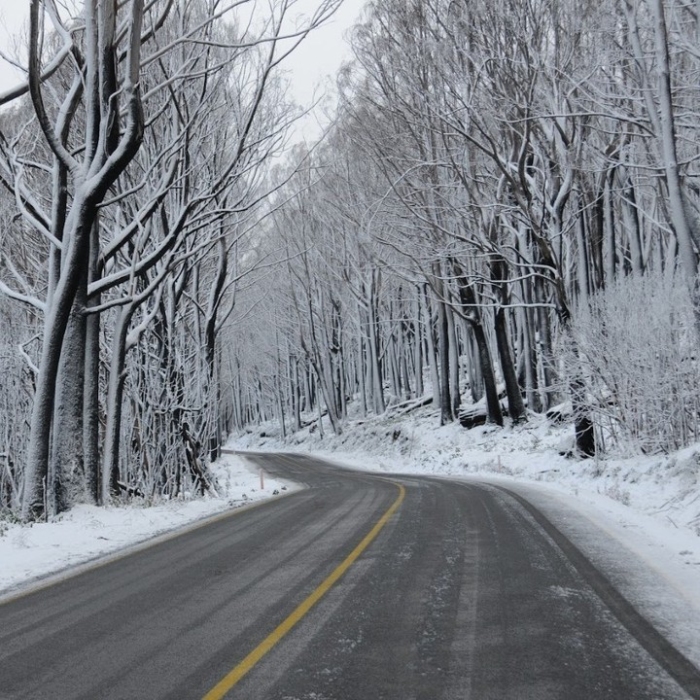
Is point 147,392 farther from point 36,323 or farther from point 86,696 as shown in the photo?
point 86,696

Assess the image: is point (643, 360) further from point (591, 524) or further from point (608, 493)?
point (591, 524)

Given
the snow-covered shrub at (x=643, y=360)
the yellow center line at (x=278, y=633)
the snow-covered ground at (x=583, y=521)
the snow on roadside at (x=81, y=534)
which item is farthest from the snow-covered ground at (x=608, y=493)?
the snow on roadside at (x=81, y=534)

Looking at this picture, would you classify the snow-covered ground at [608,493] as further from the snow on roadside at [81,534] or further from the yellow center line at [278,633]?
the snow on roadside at [81,534]

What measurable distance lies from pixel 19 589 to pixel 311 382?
175ft

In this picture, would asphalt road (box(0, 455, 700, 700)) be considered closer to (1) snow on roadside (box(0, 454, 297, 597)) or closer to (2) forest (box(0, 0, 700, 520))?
(1) snow on roadside (box(0, 454, 297, 597))

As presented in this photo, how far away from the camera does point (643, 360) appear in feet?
46.3

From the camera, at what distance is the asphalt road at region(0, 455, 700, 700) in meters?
3.94

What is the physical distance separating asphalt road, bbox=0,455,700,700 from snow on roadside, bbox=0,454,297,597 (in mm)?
616

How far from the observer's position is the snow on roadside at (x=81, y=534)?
24.8 ft

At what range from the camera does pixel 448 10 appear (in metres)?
17.0

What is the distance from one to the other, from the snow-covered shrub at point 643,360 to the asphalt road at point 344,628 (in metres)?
6.31

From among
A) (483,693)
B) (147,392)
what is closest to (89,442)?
(147,392)

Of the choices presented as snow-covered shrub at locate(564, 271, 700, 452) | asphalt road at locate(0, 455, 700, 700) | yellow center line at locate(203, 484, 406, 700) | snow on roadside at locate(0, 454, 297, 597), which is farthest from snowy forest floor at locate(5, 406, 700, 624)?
yellow center line at locate(203, 484, 406, 700)

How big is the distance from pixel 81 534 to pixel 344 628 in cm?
594
